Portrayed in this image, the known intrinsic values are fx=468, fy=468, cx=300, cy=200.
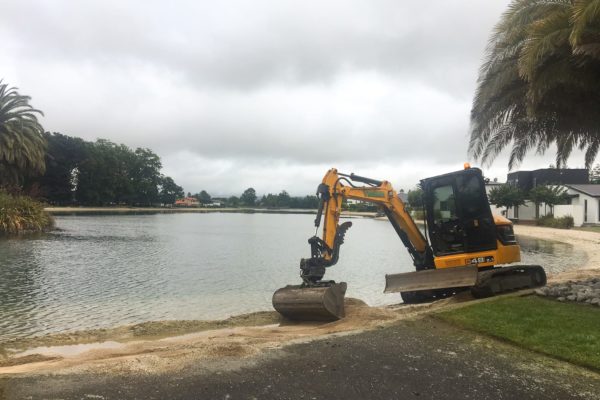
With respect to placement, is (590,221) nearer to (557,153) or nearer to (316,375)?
(557,153)

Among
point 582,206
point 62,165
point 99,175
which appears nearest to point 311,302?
point 582,206

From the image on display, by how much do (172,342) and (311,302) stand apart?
2.72 m

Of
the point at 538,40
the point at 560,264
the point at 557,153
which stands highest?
the point at 538,40

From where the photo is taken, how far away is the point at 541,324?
24.5 ft

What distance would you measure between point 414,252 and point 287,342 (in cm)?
627

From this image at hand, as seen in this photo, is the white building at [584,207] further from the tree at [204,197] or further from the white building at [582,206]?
the tree at [204,197]

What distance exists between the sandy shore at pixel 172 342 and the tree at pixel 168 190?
126807 mm

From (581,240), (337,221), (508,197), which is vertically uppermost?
(508,197)

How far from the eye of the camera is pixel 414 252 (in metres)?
12.2

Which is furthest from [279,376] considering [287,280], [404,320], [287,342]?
[287,280]

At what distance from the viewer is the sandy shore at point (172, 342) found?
5918 mm

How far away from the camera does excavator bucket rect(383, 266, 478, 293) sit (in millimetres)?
10594

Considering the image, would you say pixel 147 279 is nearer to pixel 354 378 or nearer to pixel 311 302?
pixel 311 302

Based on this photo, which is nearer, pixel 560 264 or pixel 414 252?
pixel 414 252
